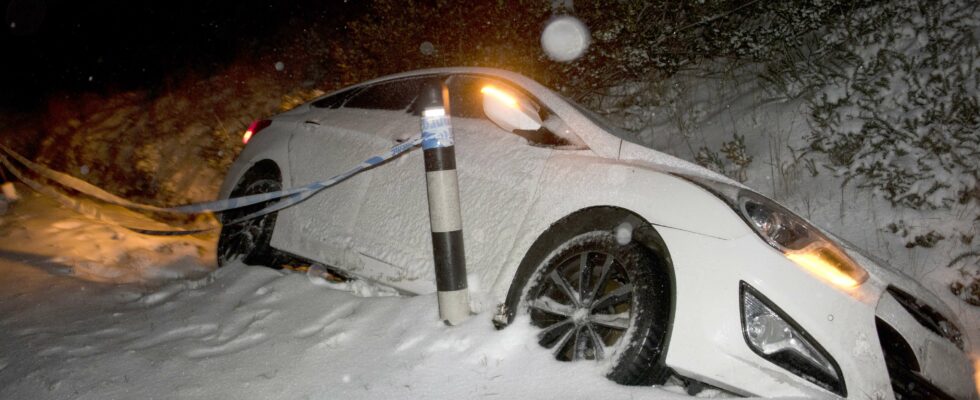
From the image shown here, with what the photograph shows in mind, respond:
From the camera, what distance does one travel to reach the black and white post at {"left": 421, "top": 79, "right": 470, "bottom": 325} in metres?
2.79

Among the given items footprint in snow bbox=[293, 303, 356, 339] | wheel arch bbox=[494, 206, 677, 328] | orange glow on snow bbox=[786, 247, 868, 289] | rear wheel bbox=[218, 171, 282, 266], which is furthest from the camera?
rear wheel bbox=[218, 171, 282, 266]

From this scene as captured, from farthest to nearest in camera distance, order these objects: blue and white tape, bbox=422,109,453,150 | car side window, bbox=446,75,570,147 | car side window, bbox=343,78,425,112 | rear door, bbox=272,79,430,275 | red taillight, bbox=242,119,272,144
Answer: red taillight, bbox=242,119,272,144
car side window, bbox=343,78,425,112
rear door, bbox=272,79,430,275
car side window, bbox=446,75,570,147
blue and white tape, bbox=422,109,453,150

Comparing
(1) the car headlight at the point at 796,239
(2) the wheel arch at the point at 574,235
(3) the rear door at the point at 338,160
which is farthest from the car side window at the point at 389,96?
(1) the car headlight at the point at 796,239

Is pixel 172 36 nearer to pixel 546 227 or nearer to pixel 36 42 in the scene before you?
pixel 36 42

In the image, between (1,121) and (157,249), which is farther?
(1,121)

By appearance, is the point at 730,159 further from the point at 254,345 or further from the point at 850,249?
the point at 254,345

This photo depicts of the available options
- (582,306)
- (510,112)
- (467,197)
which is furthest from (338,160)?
(582,306)

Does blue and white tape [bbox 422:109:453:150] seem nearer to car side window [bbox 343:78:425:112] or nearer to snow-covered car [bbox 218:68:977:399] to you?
snow-covered car [bbox 218:68:977:399]

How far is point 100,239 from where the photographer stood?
214 inches

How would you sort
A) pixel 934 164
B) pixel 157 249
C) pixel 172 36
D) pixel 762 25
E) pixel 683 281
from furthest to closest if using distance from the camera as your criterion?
pixel 172 36, pixel 762 25, pixel 157 249, pixel 934 164, pixel 683 281

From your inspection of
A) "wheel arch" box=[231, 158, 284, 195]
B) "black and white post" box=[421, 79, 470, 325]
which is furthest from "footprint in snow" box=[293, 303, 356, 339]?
"wheel arch" box=[231, 158, 284, 195]

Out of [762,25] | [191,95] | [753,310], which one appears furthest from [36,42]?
[753,310]

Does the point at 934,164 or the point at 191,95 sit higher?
the point at 191,95

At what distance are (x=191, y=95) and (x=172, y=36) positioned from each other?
3116 millimetres
